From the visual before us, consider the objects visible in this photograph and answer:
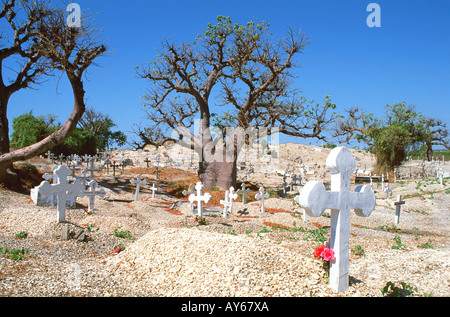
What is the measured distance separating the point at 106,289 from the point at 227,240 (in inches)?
76.1

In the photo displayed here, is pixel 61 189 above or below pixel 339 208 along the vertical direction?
below

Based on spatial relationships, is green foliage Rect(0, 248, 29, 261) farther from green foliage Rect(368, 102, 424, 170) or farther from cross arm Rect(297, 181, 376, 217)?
green foliage Rect(368, 102, 424, 170)

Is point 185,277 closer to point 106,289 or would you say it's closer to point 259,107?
point 106,289

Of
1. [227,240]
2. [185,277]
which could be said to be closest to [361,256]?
[227,240]

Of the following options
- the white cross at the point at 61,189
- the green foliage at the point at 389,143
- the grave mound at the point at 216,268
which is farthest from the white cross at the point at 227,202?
the green foliage at the point at 389,143

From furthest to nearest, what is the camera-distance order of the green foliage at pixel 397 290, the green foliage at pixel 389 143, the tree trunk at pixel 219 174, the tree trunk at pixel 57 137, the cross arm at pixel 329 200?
1. the green foliage at pixel 389 143
2. the tree trunk at pixel 219 174
3. the tree trunk at pixel 57 137
4. the green foliage at pixel 397 290
5. the cross arm at pixel 329 200

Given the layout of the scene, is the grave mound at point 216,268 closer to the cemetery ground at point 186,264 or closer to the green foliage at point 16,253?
the cemetery ground at point 186,264

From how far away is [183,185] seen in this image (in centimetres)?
2152

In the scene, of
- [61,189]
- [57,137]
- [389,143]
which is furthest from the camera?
[389,143]

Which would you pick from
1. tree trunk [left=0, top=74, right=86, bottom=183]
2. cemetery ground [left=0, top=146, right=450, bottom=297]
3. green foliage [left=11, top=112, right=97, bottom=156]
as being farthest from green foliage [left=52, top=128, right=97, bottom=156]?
cemetery ground [left=0, top=146, right=450, bottom=297]

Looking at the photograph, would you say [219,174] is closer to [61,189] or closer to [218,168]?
[218,168]

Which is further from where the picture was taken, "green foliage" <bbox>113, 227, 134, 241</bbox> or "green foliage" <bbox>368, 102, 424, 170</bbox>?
"green foliage" <bbox>368, 102, 424, 170</bbox>

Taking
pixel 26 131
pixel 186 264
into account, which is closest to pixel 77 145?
pixel 26 131

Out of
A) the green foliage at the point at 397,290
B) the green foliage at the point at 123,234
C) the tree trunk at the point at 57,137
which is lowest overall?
the green foliage at the point at 123,234
